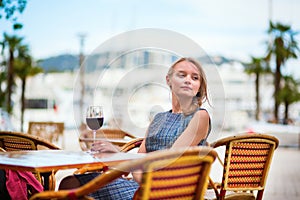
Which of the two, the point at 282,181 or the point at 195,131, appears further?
the point at 282,181

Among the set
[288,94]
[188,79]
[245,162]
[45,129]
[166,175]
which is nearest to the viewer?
[166,175]

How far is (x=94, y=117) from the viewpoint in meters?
3.16

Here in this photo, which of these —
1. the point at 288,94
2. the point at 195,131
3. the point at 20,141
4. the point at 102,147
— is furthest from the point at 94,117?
the point at 288,94

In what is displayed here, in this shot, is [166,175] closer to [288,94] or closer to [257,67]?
[288,94]

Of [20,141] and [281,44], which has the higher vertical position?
[281,44]

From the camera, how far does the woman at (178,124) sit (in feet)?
9.46

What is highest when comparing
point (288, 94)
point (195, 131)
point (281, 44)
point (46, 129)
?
point (281, 44)

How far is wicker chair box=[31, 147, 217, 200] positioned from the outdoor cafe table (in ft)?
0.60

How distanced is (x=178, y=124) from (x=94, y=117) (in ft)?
1.55

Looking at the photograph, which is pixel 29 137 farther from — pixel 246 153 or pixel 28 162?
pixel 246 153

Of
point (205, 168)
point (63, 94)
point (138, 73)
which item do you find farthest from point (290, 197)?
point (63, 94)

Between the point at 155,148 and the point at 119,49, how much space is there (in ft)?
1.99

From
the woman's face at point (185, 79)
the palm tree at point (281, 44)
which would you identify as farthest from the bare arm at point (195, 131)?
the palm tree at point (281, 44)

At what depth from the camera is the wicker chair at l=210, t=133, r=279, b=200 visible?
11.0 feet
